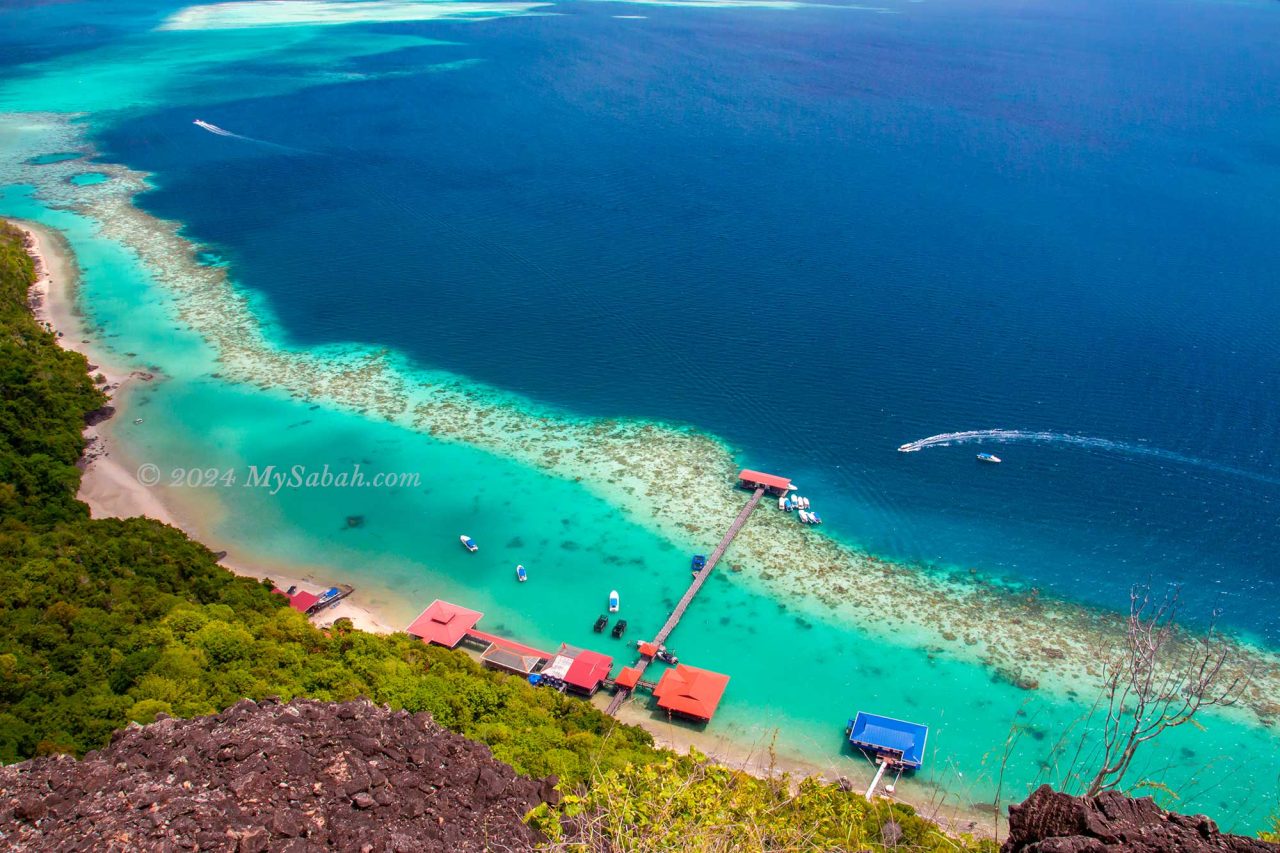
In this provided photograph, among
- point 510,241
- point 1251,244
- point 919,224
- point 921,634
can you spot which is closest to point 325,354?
point 510,241

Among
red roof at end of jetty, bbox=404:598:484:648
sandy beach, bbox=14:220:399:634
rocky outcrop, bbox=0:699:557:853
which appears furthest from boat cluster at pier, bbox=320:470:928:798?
rocky outcrop, bbox=0:699:557:853

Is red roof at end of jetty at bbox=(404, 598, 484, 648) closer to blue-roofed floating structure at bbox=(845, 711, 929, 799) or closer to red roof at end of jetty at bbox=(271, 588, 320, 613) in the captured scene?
red roof at end of jetty at bbox=(271, 588, 320, 613)

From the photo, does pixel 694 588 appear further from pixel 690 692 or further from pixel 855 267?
pixel 855 267

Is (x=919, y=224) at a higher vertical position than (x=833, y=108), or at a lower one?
lower

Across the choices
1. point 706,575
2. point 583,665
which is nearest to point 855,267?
point 706,575

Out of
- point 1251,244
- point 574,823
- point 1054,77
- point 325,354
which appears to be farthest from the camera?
point 1054,77

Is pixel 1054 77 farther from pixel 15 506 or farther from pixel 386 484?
pixel 15 506

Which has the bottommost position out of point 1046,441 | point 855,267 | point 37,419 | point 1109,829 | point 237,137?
point 1046,441
